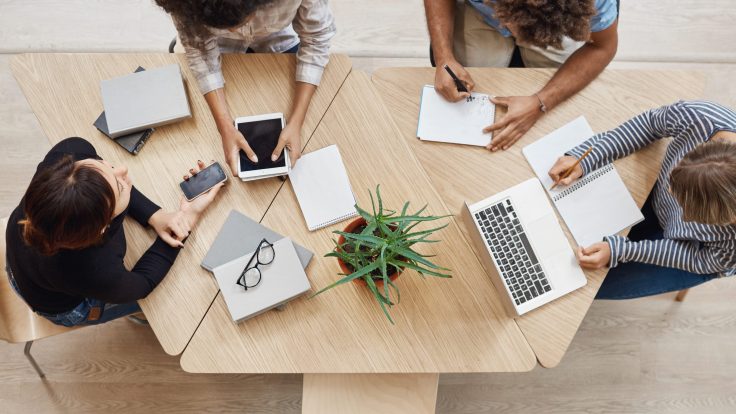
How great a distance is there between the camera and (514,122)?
Result: 1539mm

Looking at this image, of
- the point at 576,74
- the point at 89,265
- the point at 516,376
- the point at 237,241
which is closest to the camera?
the point at 89,265

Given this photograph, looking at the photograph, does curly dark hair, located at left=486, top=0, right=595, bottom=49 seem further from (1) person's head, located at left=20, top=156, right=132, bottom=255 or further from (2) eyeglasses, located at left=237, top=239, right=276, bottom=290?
(1) person's head, located at left=20, top=156, right=132, bottom=255

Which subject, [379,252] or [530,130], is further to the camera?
[530,130]

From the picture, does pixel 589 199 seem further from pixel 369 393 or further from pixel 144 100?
pixel 144 100

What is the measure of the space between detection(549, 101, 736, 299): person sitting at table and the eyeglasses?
0.81 meters

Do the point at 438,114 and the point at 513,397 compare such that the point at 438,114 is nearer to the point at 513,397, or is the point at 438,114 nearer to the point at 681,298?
the point at 513,397

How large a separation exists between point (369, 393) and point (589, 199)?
826mm

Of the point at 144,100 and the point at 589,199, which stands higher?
the point at 144,100

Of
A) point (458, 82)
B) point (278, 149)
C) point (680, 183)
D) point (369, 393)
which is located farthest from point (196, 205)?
point (680, 183)

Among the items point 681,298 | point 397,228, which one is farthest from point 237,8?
point 681,298

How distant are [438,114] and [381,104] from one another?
0.56 ft

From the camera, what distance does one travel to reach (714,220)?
1.30 m

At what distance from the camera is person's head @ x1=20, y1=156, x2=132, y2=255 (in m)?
1.23

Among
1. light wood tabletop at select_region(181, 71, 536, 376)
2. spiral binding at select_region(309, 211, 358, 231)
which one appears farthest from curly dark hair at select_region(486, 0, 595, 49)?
spiral binding at select_region(309, 211, 358, 231)
